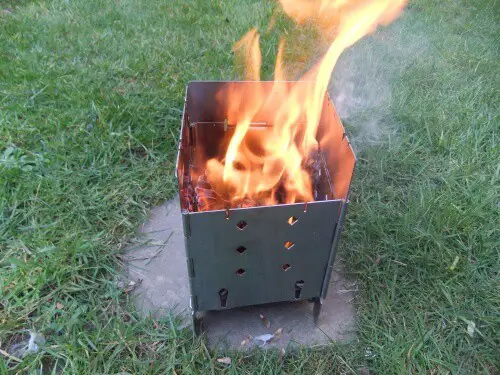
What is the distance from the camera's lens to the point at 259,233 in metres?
1.34

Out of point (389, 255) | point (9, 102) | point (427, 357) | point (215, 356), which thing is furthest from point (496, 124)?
point (9, 102)

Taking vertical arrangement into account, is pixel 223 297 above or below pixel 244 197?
below

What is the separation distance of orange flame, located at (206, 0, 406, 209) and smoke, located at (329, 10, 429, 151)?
3.03 ft

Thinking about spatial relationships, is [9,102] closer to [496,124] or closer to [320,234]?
[320,234]

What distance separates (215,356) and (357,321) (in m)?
0.59

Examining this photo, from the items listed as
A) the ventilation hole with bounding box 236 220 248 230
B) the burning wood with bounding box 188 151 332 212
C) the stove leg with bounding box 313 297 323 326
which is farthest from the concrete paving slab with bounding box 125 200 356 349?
the ventilation hole with bounding box 236 220 248 230

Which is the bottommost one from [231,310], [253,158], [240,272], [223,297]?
[231,310]

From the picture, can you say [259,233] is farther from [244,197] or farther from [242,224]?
[244,197]

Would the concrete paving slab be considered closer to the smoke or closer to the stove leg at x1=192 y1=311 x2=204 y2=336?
the stove leg at x1=192 y1=311 x2=204 y2=336

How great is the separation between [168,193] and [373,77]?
5.90 ft

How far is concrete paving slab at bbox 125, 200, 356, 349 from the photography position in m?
1.66

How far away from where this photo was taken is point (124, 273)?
6.19 ft

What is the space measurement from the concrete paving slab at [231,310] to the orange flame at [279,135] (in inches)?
19.3

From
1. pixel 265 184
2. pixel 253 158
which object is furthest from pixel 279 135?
pixel 265 184
